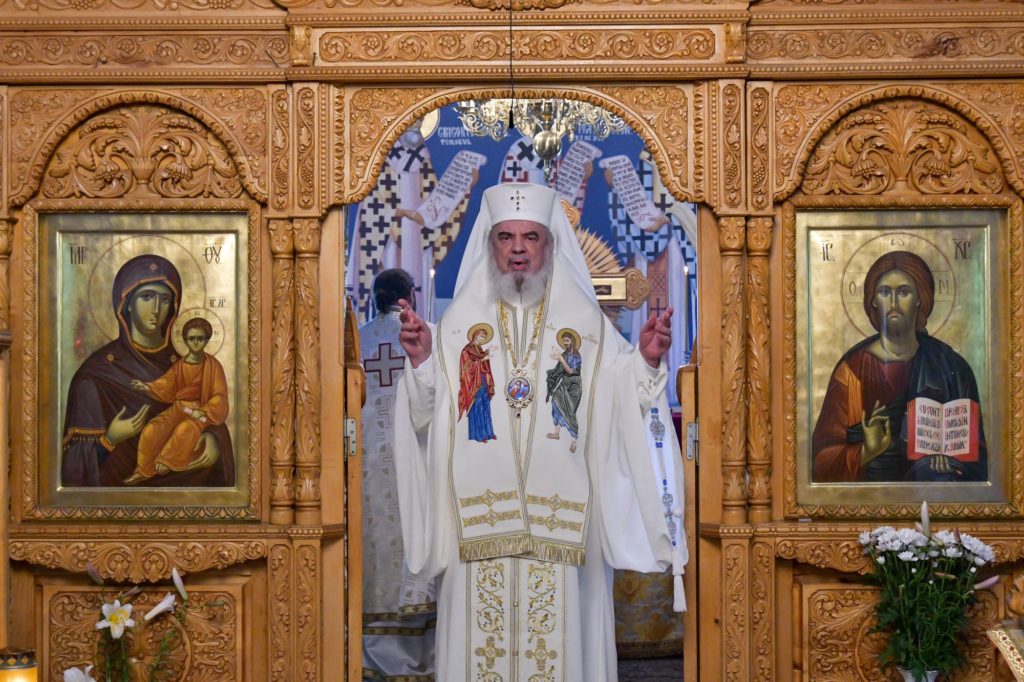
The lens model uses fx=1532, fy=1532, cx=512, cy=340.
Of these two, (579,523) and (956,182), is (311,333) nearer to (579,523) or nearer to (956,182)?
(579,523)

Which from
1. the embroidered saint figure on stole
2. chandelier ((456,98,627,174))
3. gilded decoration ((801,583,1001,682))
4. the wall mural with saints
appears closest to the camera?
gilded decoration ((801,583,1001,682))

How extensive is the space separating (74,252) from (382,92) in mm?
1556

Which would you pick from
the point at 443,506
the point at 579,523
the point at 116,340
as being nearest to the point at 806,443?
the point at 579,523

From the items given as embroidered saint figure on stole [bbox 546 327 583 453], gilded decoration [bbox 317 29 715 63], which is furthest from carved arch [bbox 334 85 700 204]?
embroidered saint figure on stole [bbox 546 327 583 453]

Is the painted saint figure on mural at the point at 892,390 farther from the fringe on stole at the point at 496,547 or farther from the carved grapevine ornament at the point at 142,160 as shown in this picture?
the carved grapevine ornament at the point at 142,160

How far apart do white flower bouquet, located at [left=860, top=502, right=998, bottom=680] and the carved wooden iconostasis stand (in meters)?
0.23

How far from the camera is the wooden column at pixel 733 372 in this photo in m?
6.68

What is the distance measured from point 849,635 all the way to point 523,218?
2364 mm

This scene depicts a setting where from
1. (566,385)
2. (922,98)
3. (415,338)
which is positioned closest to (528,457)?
(566,385)

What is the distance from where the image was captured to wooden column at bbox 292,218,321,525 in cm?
673

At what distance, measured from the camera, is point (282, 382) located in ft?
22.1

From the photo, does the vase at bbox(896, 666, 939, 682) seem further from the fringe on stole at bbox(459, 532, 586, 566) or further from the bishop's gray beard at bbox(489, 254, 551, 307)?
the bishop's gray beard at bbox(489, 254, 551, 307)

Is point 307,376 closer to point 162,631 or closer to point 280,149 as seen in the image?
point 280,149

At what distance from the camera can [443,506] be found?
696cm
